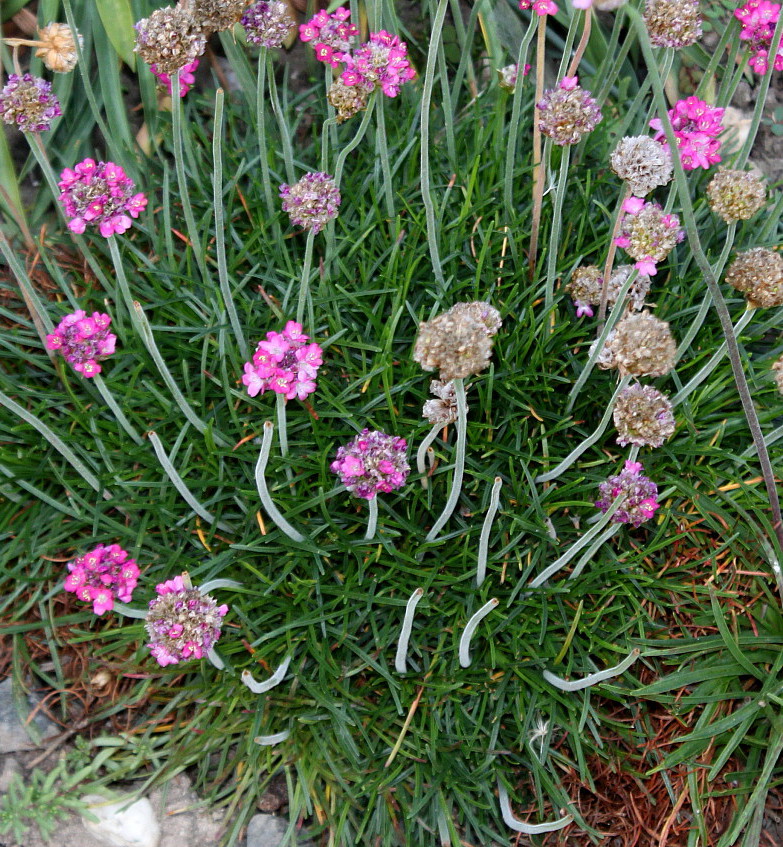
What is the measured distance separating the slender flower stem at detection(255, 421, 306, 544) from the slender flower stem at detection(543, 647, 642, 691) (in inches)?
34.7

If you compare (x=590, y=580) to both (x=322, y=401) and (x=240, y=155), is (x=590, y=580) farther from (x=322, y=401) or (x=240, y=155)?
(x=240, y=155)

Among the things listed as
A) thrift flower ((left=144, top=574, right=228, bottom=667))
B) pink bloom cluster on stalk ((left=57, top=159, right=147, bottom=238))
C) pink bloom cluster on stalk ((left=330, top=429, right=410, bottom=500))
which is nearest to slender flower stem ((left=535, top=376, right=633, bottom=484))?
pink bloom cluster on stalk ((left=330, top=429, right=410, bottom=500))

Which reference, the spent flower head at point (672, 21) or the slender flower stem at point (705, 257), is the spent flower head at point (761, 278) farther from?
the spent flower head at point (672, 21)

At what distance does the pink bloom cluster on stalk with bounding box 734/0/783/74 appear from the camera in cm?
242

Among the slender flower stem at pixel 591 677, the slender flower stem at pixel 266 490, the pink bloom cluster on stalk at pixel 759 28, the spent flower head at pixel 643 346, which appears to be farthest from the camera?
the pink bloom cluster on stalk at pixel 759 28

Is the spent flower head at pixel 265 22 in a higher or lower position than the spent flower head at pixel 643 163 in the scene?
higher

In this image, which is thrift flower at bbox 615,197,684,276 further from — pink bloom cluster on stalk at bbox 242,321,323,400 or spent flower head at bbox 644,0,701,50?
pink bloom cluster on stalk at bbox 242,321,323,400

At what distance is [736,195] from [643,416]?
0.76 m

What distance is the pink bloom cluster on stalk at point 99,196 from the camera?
2221 mm

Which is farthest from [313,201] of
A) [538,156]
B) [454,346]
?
[538,156]

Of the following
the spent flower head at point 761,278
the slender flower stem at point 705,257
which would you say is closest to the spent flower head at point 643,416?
the slender flower stem at point 705,257

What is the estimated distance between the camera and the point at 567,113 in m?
2.24

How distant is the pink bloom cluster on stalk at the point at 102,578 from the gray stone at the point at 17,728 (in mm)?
615

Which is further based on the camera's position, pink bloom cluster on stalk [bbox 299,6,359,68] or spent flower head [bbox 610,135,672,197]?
pink bloom cluster on stalk [bbox 299,6,359,68]
